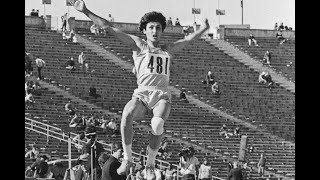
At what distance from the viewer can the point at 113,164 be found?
14633mm

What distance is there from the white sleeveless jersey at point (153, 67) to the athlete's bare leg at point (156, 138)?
28cm

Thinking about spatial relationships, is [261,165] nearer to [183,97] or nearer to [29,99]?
[183,97]

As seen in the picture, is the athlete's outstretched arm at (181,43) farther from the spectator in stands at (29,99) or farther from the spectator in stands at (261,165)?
the spectator in stands at (261,165)

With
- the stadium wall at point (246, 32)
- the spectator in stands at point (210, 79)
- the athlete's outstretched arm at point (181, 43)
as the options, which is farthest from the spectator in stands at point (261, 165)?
the athlete's outstretched arm at point (181, 43)

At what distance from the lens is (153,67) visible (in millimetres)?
14406

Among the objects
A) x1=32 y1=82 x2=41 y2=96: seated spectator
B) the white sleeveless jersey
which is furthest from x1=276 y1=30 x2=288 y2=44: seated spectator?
the white sleeveless jersey

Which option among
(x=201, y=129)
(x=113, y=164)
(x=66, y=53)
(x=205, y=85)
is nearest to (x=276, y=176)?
(x=201, y=129)

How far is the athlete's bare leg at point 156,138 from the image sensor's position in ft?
46.8

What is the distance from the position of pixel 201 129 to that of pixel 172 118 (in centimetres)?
118

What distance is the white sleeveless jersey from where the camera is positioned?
14414 mm

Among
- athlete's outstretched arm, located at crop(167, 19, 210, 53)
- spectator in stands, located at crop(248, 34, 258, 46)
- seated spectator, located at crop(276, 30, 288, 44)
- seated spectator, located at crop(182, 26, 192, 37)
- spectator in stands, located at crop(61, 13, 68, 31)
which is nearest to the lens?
athlete's outstretched arm, located at crop(167, 19, 210, 53)

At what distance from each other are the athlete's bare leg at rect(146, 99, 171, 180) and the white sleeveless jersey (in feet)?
0.93

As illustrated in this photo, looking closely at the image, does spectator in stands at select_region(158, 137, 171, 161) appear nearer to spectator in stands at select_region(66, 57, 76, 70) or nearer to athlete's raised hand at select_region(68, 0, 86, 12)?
spectator in stands at select_region(66, 57, 76, 70)

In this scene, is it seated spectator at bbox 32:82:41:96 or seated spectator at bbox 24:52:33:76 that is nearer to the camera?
seated spectator at bbox 32:82:41:96
